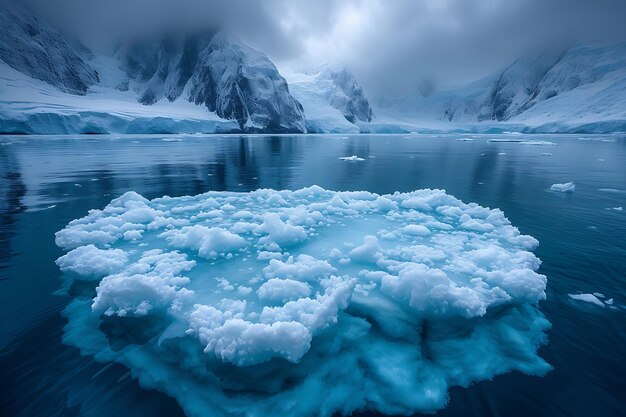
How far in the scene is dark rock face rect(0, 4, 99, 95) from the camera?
74.6m

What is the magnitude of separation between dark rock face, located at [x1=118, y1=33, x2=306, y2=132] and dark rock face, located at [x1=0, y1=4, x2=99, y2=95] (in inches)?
778

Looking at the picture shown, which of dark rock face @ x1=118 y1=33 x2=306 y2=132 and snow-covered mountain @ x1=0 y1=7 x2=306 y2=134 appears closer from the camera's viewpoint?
snow-covered mountain @ x1=0 y1=7 x2=306 y2=134

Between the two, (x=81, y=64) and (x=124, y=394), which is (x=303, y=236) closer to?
(x=124, y=394)

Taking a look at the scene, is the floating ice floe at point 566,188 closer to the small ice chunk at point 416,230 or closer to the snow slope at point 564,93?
the small ice chunk at point 416,230

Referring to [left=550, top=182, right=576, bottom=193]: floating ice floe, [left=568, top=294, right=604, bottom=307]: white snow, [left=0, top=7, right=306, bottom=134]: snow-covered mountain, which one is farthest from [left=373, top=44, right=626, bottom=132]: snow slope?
[left=568, top=294, right=604, bottom=307]: white snow

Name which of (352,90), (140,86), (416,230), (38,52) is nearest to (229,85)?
(140,86)

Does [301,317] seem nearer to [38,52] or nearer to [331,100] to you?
[38,52]

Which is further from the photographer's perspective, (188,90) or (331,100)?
(331,100)

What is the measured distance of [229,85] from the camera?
277 feet

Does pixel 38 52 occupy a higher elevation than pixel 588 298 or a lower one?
higher

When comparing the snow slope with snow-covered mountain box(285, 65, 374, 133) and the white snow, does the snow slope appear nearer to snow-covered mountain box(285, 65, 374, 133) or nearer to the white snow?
snow-covered mountain box(285, 65, 374, 133)

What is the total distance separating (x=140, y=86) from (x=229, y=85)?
161ft

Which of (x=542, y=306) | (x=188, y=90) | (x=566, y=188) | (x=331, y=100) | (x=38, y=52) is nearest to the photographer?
(x=542, y=306)

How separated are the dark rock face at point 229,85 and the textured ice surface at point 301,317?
83.6 metres
